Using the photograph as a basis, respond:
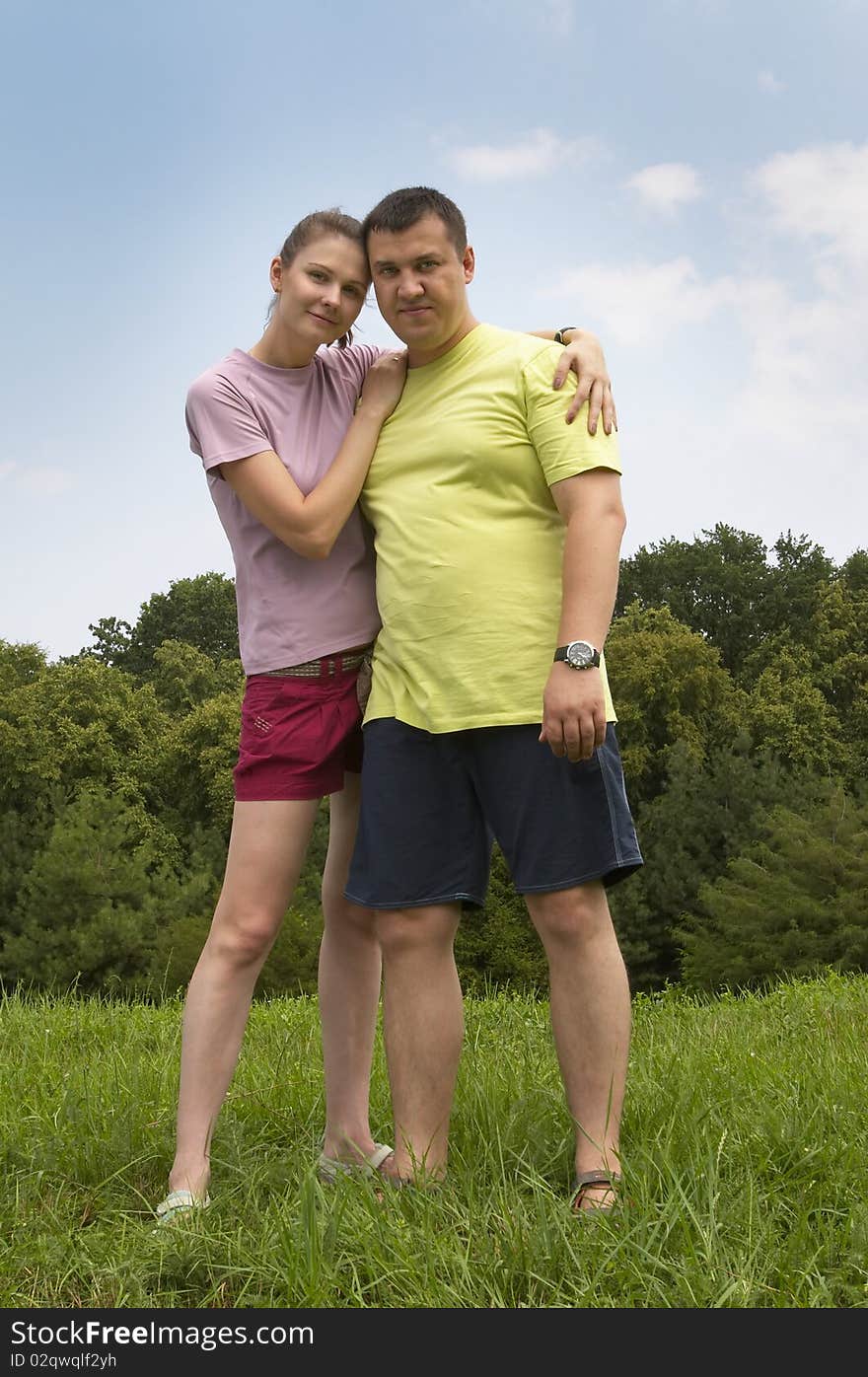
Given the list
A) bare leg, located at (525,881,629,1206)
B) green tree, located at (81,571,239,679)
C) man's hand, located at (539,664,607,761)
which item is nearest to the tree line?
green tree, located at (81,571,239,679)

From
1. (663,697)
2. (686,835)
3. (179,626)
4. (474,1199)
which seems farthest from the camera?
(179,626)

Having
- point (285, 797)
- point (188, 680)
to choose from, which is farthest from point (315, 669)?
point (188, 680)

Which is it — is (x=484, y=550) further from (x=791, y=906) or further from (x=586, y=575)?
(x=791, y=906)

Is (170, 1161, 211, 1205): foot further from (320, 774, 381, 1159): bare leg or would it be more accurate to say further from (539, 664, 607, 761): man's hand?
(539, 664, 607, 761): man's hand

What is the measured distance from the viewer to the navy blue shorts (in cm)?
318

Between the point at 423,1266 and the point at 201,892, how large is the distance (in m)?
29.7

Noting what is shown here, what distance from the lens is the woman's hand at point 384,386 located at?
11.4 feet

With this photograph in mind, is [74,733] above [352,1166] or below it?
below

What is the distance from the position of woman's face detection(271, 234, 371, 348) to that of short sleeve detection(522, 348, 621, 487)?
21.2 inches

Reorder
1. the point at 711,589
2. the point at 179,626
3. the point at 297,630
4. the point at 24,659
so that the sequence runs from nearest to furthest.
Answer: the point at 297,630, the point at 24,659, the point at 711,589, the point at 179,626

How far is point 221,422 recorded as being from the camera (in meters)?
3.38

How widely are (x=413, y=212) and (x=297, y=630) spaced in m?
1.06

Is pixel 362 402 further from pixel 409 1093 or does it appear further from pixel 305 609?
pixel 409 1093

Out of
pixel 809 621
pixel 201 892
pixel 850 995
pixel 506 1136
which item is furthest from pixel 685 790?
pixel 506 1136
